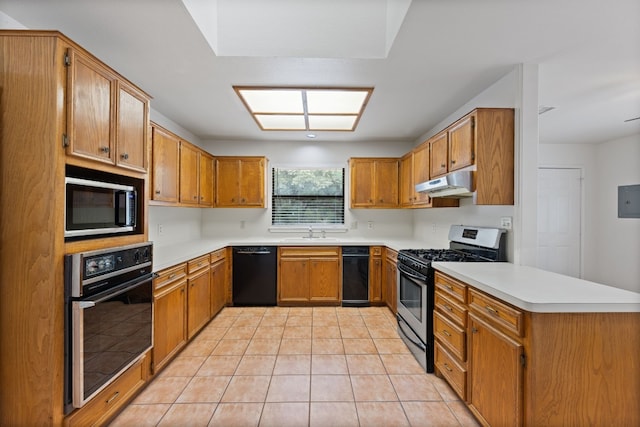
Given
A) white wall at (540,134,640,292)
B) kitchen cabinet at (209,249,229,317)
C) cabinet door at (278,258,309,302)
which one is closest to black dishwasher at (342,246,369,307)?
cabinet door at (278,258,309,302)

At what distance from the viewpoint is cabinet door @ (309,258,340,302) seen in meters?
3.95

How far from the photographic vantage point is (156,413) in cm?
188

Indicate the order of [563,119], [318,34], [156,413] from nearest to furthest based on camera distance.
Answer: [156,413] → [318,34] → [563,119]

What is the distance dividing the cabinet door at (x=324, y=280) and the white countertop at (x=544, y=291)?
2.06 metres

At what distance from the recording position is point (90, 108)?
1558 mm

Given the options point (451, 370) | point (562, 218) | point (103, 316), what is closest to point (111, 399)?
point (103, 316)

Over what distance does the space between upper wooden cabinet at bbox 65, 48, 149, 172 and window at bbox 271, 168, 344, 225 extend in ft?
8.78

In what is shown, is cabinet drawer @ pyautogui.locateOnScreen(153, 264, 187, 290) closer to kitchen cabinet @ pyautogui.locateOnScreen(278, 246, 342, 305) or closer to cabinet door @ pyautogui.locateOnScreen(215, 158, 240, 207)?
kitchen cabinet @ pyautogui.locateOnScreen(278, 246, 342, 305)

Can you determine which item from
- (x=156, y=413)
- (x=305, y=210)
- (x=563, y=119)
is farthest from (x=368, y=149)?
(x=156, y=413)

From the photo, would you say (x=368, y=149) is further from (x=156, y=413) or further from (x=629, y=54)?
(x=156, y=413)

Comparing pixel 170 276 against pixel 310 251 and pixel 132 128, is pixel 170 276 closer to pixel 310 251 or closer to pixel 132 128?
pixel 132 128

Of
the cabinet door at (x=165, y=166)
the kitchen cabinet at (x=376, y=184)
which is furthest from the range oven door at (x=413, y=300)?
the cabinet door at (x=165, y=166)

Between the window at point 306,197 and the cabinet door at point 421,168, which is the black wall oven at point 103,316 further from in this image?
the cabinet door at point 421,168

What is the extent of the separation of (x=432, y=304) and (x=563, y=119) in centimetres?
314
